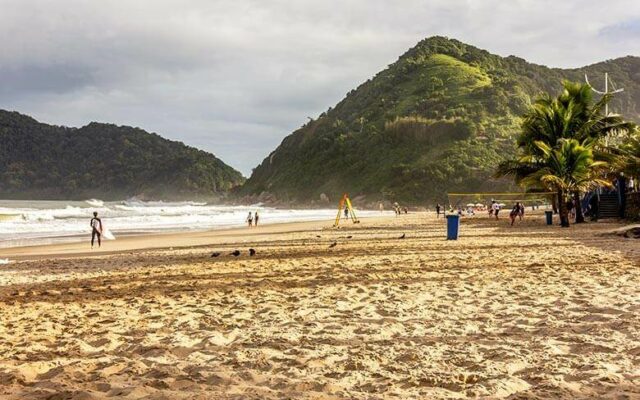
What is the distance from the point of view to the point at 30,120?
179m

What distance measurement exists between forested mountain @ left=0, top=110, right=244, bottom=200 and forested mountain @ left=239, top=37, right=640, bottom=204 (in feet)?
148

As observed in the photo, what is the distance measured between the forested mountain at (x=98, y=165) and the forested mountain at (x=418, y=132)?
44995mm

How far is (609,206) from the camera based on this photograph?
27.8 meters

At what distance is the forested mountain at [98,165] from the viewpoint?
536ft

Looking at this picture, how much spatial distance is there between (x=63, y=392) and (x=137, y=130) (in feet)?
650

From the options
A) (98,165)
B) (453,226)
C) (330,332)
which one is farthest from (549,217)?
(98,165)

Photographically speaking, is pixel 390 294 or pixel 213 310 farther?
pixel 390 294

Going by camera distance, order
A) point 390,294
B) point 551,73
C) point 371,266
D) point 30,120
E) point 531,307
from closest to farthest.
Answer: point 531,307
point 390,294
point 371,266
point 551,73
point 30,120

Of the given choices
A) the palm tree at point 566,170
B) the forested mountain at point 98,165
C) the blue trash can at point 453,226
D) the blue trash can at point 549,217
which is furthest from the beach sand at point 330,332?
the forested mountain at point 98,165

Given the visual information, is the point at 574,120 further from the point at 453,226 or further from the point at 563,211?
the point at 453,226

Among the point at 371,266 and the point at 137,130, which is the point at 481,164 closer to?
the point at 371,266

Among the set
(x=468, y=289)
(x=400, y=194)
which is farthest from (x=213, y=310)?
(x=400, y=194)

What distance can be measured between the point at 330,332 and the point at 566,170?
20473 millimetres

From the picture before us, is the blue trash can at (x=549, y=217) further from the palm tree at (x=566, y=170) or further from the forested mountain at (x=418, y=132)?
the forested mountain at (x=418, y=132)
